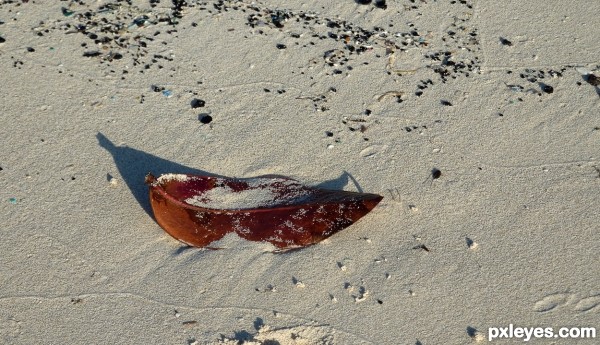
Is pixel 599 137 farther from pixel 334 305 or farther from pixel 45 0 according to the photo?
pixel 45 0

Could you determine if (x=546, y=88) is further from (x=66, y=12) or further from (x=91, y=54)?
(x=66, y=12)

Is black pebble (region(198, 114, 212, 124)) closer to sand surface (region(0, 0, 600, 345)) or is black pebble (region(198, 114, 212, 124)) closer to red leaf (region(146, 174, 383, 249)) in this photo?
sand surface (region(0, 0, 600, 345))

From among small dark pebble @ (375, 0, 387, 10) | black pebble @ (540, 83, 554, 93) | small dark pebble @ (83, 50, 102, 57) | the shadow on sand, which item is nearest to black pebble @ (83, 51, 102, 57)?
small dark pebble @ (83, 50, 102, 57)

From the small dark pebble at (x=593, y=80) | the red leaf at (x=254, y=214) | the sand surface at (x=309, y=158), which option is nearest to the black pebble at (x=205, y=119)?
the sand surface at (x=309, y=158)

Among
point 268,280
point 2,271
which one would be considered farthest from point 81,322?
point 268,280

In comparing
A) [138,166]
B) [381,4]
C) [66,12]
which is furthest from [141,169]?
[381,4]

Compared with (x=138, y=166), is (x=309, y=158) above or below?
above
